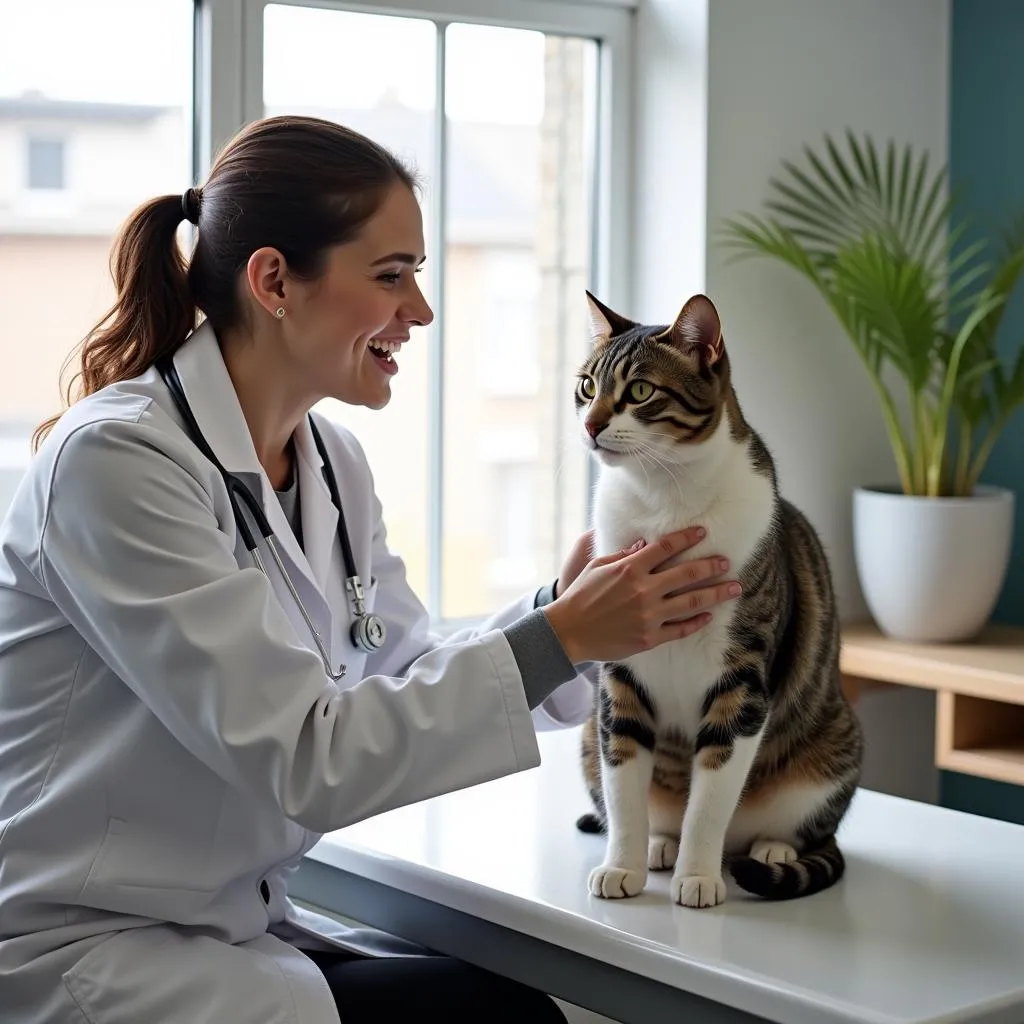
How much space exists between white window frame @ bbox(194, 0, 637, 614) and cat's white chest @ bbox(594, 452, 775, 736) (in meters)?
1.27

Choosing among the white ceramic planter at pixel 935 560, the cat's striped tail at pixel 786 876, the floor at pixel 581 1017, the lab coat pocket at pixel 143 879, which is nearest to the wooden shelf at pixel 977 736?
the white ceramic planter at pixel 935 560

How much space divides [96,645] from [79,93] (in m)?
1.31

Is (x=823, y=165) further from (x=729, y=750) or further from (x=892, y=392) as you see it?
(x=729, y=750)

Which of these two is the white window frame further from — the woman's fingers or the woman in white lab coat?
the woman's fingers

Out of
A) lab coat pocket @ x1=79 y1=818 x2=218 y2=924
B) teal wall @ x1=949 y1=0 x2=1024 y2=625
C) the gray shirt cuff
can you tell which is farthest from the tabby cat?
teal wall @ x1=949 y1=0 x2=1024 y2=625

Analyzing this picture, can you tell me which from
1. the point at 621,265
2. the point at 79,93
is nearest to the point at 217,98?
the point at 79,93

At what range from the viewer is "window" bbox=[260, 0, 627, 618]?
2699 millimetres

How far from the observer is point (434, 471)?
2.86 metres

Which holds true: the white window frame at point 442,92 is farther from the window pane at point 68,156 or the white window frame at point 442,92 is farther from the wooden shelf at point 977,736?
the wooden shelf at point 977,736

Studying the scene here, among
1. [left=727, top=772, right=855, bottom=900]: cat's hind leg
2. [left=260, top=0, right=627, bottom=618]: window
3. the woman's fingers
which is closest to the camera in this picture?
the woman's fingers

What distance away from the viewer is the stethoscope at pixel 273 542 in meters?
1.47

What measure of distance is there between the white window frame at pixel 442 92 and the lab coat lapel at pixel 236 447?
1001 millimetres

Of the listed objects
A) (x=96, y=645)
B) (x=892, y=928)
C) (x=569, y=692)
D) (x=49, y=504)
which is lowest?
(x=892, y=928)

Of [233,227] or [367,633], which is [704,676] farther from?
[233,227]
